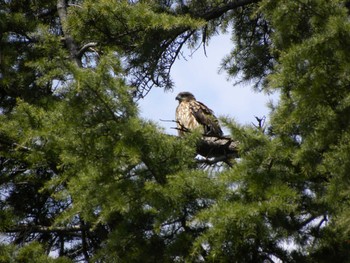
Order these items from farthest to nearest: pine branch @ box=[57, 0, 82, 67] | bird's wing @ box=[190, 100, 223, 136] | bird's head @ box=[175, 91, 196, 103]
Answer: bird's head @ box=[175, 91, 196, 103] → bird's wing @ box=[190, 100, 223, 136] → pine branch @ box=[57, 0, 82, 67]

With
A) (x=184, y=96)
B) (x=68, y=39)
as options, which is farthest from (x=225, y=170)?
(x=184, y=96)

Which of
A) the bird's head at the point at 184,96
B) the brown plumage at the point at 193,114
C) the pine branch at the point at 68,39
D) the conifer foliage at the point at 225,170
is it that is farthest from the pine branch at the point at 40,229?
the bird's head at the point at 184,96

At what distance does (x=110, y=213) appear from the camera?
5047 mm

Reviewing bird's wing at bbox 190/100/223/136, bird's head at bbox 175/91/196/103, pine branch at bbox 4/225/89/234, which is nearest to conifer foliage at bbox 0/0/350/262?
pine branch at bbox 4/225/89/234

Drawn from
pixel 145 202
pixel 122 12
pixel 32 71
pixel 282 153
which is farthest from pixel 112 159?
pixel 32 71

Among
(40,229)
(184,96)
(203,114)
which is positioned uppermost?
(184,96)

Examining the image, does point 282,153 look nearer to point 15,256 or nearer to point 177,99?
point 15,256

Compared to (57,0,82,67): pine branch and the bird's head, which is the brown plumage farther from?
(57,0,82,67): pine branch

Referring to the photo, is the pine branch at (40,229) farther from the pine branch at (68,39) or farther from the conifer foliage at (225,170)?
the pine branch at (68,39)

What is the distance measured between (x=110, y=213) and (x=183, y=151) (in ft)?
2.24

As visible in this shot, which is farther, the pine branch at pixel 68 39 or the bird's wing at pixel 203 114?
the bird's wing at pixel 203 114

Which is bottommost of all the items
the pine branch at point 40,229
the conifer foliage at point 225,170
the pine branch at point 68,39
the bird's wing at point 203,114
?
the conifer foliage at point 225,170

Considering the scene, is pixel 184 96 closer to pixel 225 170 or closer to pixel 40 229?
pixel 40 229

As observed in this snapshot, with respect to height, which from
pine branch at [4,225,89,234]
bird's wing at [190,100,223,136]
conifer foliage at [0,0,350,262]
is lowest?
conifer foliage at [0,0,350,262]
